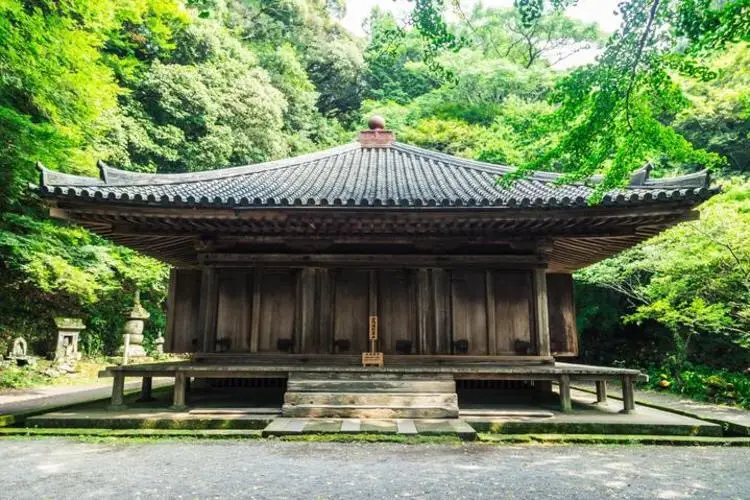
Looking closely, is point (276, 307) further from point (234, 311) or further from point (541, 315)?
point (541, 315)

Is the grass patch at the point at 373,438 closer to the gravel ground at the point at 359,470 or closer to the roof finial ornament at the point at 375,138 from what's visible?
the gravel ground at the point at 359,470

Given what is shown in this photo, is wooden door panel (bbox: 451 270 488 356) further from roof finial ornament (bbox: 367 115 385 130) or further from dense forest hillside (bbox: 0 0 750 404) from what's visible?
roof finial ornament (bbox: 367 115 385 130)

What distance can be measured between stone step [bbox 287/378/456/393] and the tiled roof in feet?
9.61

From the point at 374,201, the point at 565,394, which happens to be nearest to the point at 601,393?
the point at 565,394

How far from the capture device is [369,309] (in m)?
8.98

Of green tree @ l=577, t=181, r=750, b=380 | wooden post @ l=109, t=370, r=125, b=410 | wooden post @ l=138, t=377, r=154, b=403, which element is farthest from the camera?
green tree @ l=577, t=181, r=750, b=380

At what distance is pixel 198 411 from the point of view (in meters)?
7.64

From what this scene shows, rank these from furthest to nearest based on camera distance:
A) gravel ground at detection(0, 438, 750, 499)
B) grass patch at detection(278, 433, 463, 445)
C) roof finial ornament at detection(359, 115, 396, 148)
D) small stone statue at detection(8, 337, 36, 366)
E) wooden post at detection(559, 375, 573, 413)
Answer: small stone statue at detection(8, 337, 36, 366), roof finial ornament at detection(359, 115, 396, 148), wooden post at detection(559, 375, 573, 413), grass patch at detection(278, 433, 463, 445), gravel ground at detection(0, 438, 750, 499)

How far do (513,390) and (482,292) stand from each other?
2672mm

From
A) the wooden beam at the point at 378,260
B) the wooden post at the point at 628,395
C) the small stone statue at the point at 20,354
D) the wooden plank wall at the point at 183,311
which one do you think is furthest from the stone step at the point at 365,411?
the small stone statue at the point at 20,354

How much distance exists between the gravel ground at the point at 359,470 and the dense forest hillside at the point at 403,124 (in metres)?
3.45

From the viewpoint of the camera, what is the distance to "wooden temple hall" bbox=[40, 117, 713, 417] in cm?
768

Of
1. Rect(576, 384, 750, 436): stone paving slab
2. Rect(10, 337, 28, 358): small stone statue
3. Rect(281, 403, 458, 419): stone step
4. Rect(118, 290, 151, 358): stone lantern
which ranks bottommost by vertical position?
Rect(576, 384, 750, 436): stone paving slab

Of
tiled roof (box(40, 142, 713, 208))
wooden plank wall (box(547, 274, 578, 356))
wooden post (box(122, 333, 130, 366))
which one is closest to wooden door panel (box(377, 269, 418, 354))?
tiled roof (box(40, 142, 713, 208))
